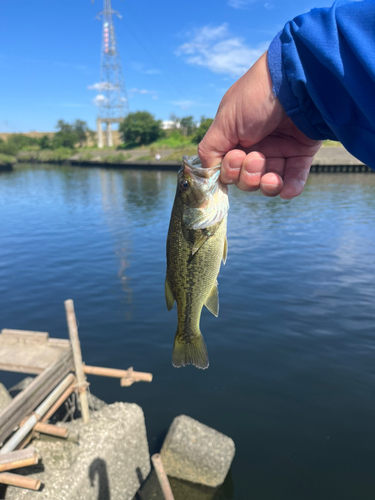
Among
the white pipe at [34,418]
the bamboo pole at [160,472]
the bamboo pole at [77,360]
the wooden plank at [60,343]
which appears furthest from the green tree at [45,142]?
Result: the bamboo pole at [160,472]

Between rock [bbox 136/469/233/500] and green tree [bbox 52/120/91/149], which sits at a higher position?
green tree [bbox 52/120/91/149]

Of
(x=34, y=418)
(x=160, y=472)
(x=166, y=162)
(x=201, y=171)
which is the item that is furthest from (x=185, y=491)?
(x=166, y=162)

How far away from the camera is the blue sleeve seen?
1598mm

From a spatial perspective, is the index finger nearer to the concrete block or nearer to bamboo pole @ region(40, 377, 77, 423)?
the concrete block

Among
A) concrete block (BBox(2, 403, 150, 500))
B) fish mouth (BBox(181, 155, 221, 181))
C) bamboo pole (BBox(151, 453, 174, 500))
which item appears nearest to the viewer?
fish mouth (BBox(181, 155, 221, 181))

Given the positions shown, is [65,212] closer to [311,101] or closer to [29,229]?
[29,229]

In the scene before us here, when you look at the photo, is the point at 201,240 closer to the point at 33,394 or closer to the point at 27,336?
the point at 33,394

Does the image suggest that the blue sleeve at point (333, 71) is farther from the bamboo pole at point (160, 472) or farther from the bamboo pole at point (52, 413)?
the bamboo pole at point (52, 413)

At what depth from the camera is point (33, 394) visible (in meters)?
5.65

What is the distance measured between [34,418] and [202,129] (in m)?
85.8

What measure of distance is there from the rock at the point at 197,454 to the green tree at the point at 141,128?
3579 inches

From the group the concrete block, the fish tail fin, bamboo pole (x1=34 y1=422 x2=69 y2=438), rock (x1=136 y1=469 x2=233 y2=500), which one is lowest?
rock (x1=136 y1=469 x2=233 y2=500)

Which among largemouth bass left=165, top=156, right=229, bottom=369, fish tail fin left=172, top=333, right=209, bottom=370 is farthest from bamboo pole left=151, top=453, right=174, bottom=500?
largemouth bass left=165, top=156, right=229, bottom=369

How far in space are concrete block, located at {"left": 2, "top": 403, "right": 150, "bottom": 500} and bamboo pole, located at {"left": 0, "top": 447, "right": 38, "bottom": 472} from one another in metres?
0.82
